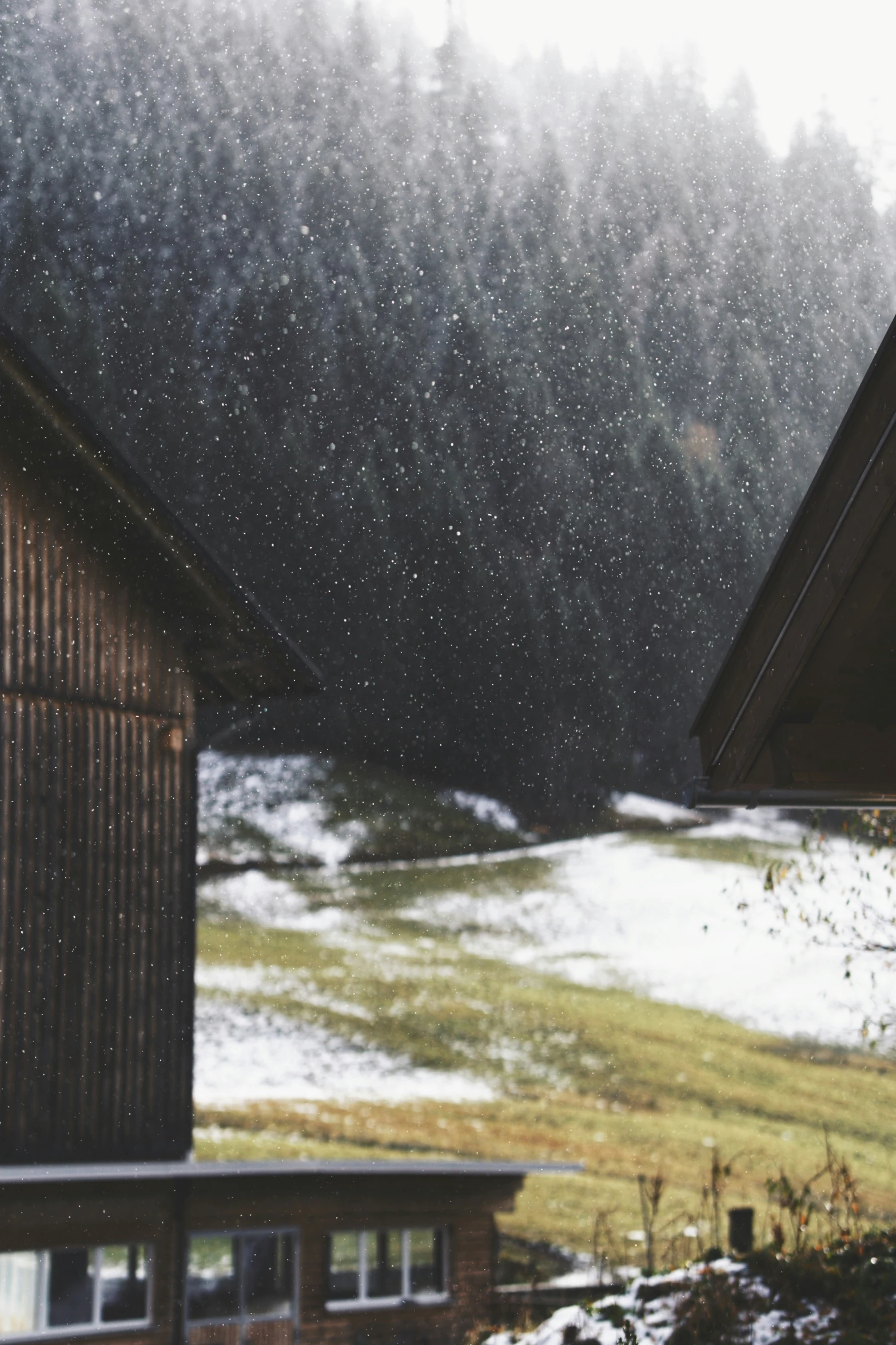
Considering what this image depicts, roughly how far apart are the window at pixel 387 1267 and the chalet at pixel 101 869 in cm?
159

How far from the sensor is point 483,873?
66.0 meters

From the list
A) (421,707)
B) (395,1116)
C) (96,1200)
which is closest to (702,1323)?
(96,1200)

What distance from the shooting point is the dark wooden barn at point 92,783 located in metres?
9.23

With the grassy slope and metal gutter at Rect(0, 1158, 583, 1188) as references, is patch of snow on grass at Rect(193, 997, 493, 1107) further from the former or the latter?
metal gutter at Rect(0, 1158, 583, 1188)

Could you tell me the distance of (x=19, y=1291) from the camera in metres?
11.3

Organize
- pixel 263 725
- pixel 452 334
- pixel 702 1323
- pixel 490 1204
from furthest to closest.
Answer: pixel 452 334, pixel 263 725, pixel 490 1204, pixel 702 1323

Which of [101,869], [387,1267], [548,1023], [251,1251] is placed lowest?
[548,1023]

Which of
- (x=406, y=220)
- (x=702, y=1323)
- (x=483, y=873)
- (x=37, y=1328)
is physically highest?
(x=406, y=220)

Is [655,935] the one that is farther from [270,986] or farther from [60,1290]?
[60,1290]

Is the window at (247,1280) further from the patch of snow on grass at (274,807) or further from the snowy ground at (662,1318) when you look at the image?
the patch of snow on grass at (274,807)

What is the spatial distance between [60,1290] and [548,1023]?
50.1m

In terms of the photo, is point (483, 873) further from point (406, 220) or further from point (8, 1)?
point (8, 1)

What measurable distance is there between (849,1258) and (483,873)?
5818 centimetres

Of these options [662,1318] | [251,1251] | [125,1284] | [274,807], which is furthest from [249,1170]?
[274,807]
